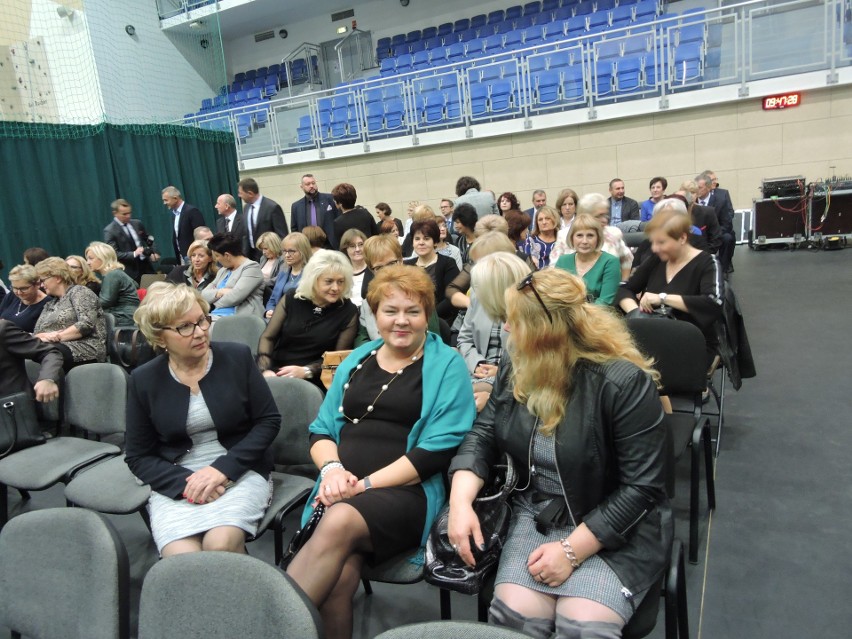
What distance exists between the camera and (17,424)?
9.10ft

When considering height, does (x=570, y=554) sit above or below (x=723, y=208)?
below

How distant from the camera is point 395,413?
6.30 ft

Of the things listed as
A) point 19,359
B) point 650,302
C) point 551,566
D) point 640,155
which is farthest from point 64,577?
Answer: point 640,155

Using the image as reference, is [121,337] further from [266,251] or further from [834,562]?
[834,562]

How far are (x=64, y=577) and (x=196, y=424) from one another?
2.41 ft

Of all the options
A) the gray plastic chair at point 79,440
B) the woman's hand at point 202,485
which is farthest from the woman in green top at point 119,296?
the woman's hand at point 202,485

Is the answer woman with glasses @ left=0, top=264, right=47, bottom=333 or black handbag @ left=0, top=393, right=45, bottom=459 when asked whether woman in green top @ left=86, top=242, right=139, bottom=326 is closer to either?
woman with glasses @ left=0, top=264, right=47, bottom=333

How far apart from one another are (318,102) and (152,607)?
10295 millimetres

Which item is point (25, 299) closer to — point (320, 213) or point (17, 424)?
point (17, 424)

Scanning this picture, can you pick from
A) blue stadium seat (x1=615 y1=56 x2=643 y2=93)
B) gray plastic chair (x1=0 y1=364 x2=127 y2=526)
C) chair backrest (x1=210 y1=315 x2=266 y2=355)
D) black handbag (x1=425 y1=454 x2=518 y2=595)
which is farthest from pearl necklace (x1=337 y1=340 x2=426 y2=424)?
blue stadium seat (x1=615 y1=56 x2=643 y2=93)

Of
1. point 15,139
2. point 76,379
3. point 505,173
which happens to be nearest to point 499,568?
point 76,379

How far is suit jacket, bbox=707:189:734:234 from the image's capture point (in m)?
6.48

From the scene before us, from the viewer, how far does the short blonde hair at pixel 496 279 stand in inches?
96.7

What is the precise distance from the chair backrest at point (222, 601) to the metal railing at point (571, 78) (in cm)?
868
